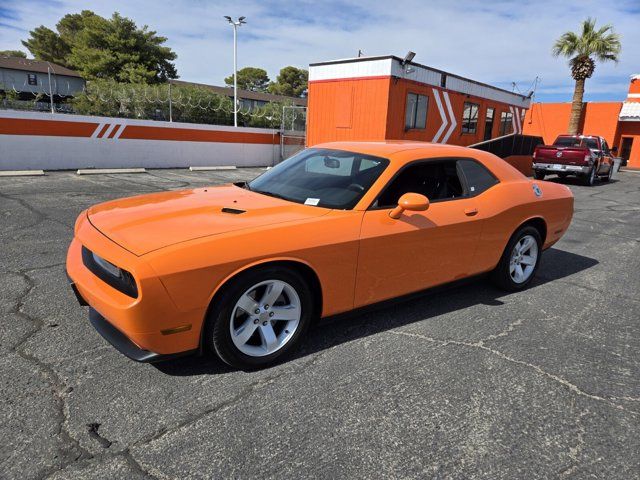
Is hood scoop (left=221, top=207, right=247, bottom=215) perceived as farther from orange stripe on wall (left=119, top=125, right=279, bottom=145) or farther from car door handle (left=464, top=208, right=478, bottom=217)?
orange stripe on wall (left=119, top=125, right=279, bottom=145)

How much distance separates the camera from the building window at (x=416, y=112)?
15238 mm

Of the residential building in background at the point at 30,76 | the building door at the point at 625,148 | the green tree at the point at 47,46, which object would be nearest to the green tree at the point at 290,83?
the green tree at the point at 47,46

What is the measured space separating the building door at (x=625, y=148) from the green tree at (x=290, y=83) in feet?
194

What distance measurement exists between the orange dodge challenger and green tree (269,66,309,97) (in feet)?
261

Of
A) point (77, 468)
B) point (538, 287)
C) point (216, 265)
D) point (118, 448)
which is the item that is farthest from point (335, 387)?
point (538, 287)

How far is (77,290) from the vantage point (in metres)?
2.94

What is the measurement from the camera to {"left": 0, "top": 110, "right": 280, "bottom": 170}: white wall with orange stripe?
12.2m

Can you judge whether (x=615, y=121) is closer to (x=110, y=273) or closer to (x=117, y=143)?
(x=117, y=143)

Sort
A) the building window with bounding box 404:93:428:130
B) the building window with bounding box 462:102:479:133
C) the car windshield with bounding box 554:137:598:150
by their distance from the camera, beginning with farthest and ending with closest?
1. the building window with bounding box 462:102:479:133
2. the car windshield with bounding box 554:137:598:150
3. the building window with bounding box 404:93:428:130

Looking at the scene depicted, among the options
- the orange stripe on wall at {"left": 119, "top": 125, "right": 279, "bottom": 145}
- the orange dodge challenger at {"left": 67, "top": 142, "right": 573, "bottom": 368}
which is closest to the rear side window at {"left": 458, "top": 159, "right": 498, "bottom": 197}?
the orange dodge challenger at {"left": 67, "top": 142, "right": 573, "bottom": 368}

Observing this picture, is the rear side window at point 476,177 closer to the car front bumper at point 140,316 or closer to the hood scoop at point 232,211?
the hood scoop at point 232,211

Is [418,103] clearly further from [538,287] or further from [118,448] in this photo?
[118,448]

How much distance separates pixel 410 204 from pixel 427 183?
0.61 meters

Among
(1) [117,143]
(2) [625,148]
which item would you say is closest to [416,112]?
(1) [117,143]
